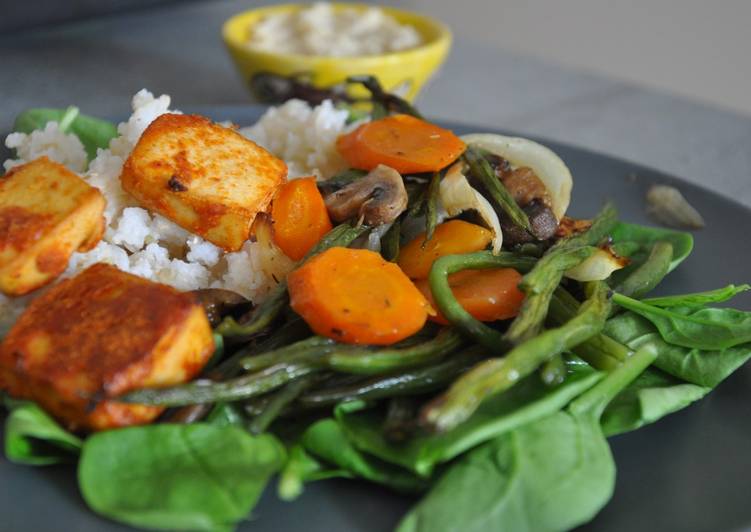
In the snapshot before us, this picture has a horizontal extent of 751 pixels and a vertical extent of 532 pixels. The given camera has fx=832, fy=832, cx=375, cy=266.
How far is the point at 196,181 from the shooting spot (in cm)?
229

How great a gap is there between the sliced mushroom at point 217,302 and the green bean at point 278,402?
1.03 feet

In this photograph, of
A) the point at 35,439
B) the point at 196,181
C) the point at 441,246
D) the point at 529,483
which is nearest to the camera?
the point at 529,483

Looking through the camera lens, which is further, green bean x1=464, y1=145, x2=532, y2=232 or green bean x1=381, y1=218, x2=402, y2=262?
green bean x1=464, y1=145, x2=532, y2=232

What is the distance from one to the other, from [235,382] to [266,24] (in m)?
3.18

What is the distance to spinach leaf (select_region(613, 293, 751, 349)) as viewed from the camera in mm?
2230

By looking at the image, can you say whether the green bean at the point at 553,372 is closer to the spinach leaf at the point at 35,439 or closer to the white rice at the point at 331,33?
the spinach leaf at the point at 35,439

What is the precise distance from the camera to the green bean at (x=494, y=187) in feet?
8.34

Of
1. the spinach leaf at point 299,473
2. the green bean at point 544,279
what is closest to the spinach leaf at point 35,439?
the spinach leaf at point 299,473

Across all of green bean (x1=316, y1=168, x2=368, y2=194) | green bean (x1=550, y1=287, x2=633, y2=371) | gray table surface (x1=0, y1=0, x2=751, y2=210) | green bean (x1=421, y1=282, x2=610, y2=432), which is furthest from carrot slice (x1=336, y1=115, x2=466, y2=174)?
gray table surface (x1=0, y1=0, x2=751, y2=210)

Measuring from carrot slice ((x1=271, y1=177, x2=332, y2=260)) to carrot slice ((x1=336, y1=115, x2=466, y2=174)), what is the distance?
30 cm

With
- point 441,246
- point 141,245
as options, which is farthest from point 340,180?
point 141,245

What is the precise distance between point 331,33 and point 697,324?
2.93 meters

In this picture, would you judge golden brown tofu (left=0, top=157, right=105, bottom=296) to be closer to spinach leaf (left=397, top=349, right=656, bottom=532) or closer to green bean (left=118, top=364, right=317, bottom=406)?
green bean (left=118, top=364, right=317, bottom=406)

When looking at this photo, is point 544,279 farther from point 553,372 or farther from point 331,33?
point 331,33
